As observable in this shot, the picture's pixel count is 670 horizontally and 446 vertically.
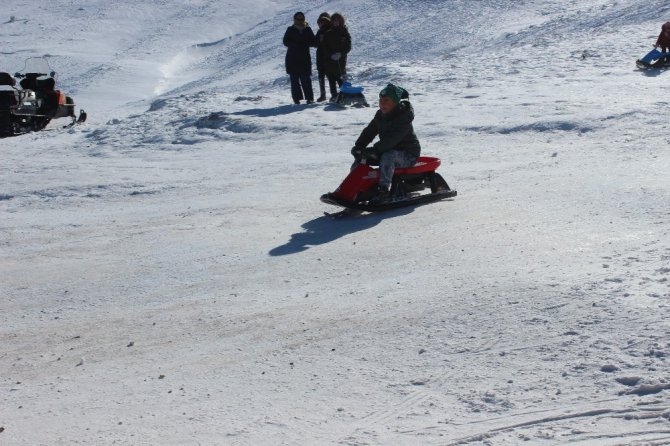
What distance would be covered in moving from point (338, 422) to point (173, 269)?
3.43 m

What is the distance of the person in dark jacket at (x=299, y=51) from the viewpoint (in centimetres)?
1655

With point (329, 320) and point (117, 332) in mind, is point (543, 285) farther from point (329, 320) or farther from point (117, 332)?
point (117, 332)

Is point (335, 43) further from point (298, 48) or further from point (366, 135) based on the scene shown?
point (366, 135)

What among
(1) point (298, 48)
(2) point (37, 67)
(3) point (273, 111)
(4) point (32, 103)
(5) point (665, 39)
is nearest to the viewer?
(3) point (273, 111)

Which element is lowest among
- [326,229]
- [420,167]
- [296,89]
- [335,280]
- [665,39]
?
[335,280]

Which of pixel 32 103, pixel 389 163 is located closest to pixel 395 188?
pixel 389 163

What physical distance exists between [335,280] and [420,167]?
9.46 feet

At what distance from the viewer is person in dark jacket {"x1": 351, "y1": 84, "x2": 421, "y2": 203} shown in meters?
9.10

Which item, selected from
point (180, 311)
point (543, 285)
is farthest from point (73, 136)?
point (543, 285)

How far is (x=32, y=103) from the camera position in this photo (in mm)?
19094

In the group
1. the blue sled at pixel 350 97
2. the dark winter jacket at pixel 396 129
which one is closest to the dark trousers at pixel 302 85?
the blue sled at pixel 350 97

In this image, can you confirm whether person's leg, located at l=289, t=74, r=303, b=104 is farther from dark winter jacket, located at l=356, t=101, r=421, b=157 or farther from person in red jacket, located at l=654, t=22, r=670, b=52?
dark winter jacket, located at l=356, t=101, r=421, b=157

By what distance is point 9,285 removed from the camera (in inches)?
292

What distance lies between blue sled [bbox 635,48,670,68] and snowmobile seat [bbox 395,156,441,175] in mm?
10180
